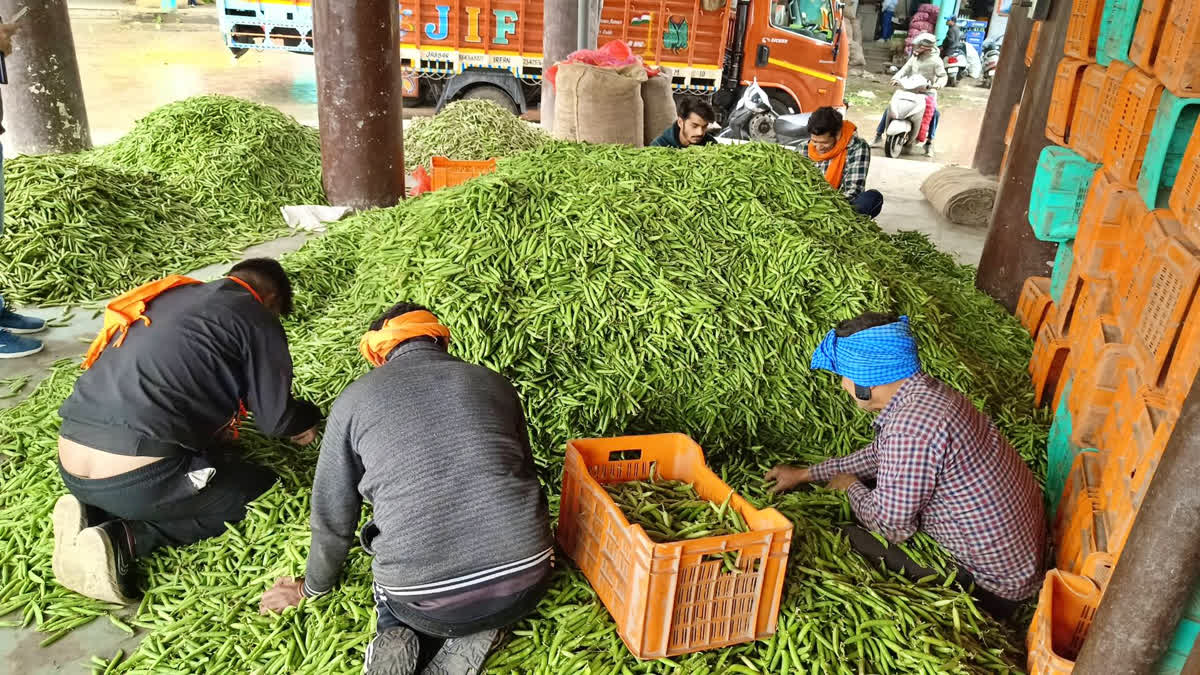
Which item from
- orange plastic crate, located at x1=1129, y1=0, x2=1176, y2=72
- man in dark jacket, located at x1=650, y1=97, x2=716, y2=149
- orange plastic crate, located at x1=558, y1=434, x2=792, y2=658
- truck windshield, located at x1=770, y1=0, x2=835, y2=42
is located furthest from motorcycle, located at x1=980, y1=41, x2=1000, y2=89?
orange plastic crate, located at x1=558, y1=434, x2=792, y2=658

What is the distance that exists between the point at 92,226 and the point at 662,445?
517cm

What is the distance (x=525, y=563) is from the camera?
2625 millimetres

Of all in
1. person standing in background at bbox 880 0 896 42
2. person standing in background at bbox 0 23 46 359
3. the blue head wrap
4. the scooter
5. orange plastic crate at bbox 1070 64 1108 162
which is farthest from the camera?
person standing in background at bbox 880 0 896 42

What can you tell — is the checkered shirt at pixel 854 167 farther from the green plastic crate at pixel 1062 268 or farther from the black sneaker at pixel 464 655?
the black sneaker at pixel 464 655

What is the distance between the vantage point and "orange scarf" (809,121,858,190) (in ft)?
21.7

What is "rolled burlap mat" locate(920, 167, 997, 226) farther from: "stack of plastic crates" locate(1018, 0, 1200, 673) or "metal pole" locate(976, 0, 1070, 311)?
"stack of plastic crates" locate(1018, 0, 1200, 673)

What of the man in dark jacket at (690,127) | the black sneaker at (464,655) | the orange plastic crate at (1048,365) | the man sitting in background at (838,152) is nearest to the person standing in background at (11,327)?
the black sneaker at (464,655)

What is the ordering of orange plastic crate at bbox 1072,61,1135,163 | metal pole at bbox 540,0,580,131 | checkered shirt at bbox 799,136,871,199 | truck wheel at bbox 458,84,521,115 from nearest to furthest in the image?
orange plastic crate at bbox 1072,61,1135,163 < checkered shirt at bbox 799,136,871,199 < metal pole at bbox 540,0,580,131 < truck wheel at bbox 458,84,521,115

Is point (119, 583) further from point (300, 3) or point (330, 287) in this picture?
point (300, 3)

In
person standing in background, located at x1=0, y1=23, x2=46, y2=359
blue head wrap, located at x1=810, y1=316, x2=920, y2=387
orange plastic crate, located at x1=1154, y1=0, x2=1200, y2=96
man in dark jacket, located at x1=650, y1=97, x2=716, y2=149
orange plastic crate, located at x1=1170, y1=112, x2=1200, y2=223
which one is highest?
orange plastic crate, located at x1=1154, y1=0, x2=1200, y2=96

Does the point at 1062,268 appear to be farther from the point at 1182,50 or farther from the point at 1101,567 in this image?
the point at 1101,567

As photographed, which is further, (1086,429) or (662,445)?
(1086,429)

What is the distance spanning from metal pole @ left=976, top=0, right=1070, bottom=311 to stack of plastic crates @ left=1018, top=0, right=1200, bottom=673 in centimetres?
79

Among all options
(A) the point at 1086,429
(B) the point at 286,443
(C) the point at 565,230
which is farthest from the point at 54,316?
(A) the point at 1086,429
